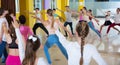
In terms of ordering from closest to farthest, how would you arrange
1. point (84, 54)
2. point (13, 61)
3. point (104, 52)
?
point (84, 54) → point (13, 61) → point (104, 52)

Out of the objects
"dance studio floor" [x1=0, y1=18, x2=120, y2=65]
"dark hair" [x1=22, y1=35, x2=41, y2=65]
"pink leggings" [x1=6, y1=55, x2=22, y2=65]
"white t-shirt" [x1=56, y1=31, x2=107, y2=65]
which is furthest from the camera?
"dance studio floor" [x1=0, y1=18, x2=120, y2=65]

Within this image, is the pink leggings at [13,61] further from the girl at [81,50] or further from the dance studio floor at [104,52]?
the dance studio floor at [104,52]

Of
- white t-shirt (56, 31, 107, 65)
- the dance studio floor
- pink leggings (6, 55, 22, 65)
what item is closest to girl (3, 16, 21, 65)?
pink leggings (6, 55, 22, 65)

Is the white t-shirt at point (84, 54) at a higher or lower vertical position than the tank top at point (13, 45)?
higher

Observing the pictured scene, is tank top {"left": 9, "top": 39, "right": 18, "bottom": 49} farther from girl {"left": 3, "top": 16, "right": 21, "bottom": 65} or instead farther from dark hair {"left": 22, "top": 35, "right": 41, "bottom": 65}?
dark hair {"left": 22, "top": 35, "right": 41, "bottom": 65}

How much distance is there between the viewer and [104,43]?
29.5ft

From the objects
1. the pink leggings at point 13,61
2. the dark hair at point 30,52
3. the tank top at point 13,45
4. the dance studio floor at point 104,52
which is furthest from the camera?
the dance studio floor at point 104,52

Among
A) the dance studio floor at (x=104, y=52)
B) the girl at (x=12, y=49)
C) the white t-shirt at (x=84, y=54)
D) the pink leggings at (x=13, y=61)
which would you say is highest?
the white t-shirt at (x=84, y=54)

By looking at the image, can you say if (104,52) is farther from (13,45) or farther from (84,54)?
(84,54)

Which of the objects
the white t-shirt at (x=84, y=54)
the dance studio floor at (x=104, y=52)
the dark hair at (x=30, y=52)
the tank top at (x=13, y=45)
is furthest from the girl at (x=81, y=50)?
the dance studio floor at (x=104, y=52)

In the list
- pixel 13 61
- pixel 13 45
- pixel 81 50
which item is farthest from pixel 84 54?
pixel 13 45

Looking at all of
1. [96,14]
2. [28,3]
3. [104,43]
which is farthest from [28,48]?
[96,14]

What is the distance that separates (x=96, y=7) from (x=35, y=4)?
31.7ft

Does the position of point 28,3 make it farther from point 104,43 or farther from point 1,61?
point 1,61
